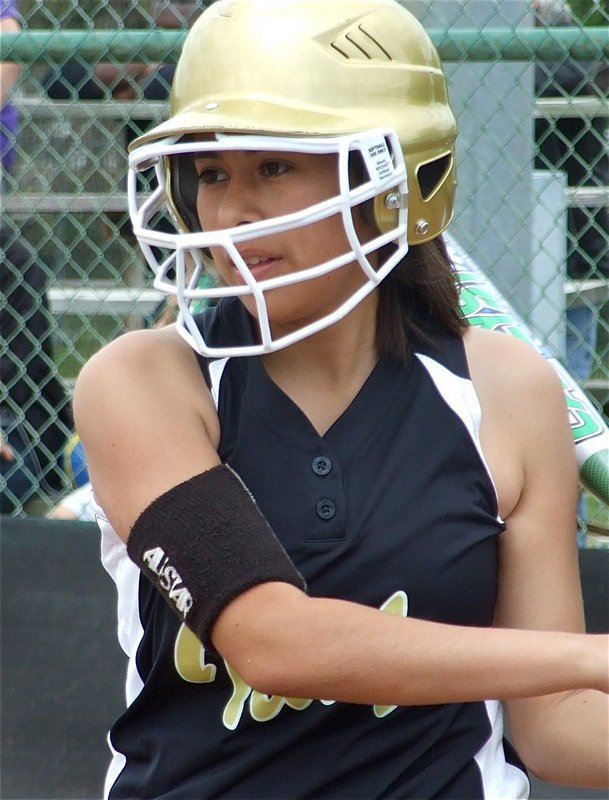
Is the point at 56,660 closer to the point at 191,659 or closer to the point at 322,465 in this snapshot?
the point at 191,659

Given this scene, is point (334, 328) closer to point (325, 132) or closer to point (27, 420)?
point (325, 132)

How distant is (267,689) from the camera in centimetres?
154

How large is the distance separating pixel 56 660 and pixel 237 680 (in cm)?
169

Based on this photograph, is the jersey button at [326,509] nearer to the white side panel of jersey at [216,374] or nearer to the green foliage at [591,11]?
the white side panel of jersey at [216,374]

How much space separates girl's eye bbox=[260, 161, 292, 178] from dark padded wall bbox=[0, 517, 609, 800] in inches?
67.7

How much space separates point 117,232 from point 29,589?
1.15m

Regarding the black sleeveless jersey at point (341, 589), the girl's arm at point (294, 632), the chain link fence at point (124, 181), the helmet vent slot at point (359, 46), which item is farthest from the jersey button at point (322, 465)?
the chain link fence at point (124, 181)

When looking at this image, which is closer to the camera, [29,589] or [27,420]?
[29,589]

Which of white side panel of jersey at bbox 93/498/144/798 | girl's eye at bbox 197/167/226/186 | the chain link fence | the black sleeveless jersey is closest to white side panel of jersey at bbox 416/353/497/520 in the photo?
the black sleeveless jersey

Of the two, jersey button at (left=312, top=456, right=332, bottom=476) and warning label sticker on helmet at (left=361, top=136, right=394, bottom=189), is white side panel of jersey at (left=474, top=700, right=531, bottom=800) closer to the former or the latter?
jersey button at (left=312, top=456, right=332, bottom=476)

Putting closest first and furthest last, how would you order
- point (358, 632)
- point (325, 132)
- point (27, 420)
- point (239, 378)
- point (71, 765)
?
point (358, 632) → point (325, 132) → point (239, 378) → point (71, 765) → point (27, 420)

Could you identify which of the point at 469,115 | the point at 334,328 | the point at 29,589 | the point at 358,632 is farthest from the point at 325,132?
the point at 29,589

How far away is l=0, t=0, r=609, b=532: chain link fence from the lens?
10.7 ft

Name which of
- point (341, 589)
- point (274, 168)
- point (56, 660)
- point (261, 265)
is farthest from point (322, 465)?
point (56, 660)
